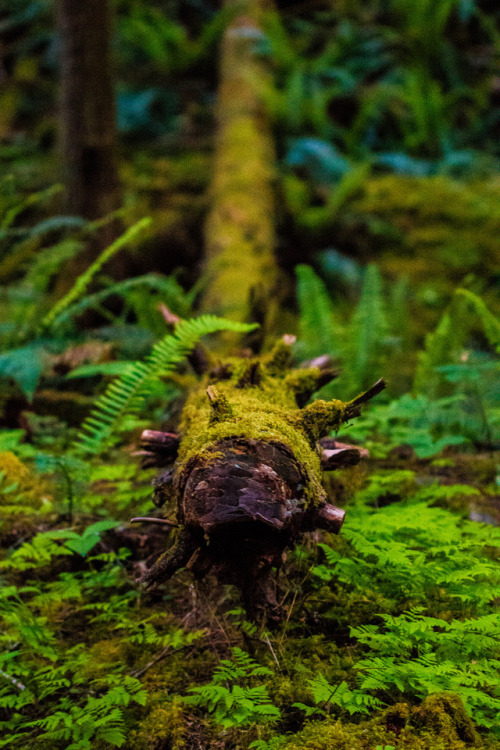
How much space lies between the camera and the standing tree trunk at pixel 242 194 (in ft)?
12.9

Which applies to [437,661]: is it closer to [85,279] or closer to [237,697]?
[237,697]

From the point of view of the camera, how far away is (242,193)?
5.10m

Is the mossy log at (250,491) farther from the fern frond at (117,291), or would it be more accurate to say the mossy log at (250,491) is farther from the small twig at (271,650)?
the fern frond at (117,291)

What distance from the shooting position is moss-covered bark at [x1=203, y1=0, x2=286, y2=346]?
3.95 meters

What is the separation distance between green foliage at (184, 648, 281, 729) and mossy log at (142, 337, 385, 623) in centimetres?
14

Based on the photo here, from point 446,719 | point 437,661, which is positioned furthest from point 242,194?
point 446,719

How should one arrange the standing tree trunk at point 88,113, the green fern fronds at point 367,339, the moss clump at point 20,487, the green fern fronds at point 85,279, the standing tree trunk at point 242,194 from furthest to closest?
the standing tree trunk at point 88,113 < the standing tree trunk at point 242,194 < the green fern fronds at point 367,339 < the green fern fronds at point 85,279 < the moss clump at point 20,487

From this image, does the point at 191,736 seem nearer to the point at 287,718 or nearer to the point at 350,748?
the point at 287,718

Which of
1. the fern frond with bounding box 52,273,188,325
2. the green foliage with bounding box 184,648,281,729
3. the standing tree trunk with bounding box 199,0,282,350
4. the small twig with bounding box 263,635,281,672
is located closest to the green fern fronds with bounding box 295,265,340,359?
the standing tree trunk with bounding box 199,0,282,350

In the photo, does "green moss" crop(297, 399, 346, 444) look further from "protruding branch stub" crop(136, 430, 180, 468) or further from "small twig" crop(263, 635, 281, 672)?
"small twig" crop(263, 635, 281, 672)

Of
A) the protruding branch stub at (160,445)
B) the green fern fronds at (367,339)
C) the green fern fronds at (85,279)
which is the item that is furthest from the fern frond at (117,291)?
the protruding branch stub at (160,445)

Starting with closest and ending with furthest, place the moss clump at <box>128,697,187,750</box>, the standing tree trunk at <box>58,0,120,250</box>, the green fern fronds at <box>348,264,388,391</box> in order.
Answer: the moss clump at <box>128,697,187,750</box> < the green fern fronds at <box>348,264,388,391</box> < the standing tree trunk at <box>58,0,120,250</box>

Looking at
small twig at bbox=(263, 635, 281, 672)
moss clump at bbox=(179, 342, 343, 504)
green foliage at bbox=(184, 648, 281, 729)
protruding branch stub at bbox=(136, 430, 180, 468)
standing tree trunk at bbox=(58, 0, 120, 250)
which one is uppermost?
standing tree trunk at bbox=(58, 0, 120, 250)

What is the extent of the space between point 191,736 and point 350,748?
390mm
